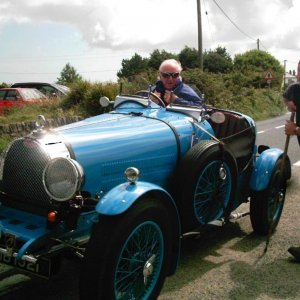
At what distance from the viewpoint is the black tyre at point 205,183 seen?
11.6 feet

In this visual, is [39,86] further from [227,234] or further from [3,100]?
[227,234]

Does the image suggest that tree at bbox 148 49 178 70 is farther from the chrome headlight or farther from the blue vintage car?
the chrome headlight

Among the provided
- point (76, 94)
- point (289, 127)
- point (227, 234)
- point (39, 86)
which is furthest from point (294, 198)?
point (39, 86)

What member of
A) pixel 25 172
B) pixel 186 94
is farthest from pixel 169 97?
pixel 25 172

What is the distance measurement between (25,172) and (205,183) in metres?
1.52

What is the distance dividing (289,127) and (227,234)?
1319 mm

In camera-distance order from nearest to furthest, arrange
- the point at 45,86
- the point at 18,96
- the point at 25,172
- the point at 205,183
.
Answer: the point at 25,172 → the point at 205,183 → the point at 18,96 → the point at 45,86

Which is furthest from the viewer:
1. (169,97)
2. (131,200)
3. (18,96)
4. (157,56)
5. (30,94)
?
(157,56)

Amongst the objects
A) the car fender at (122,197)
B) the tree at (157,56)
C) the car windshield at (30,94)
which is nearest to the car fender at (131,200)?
the car fender at (122,197)

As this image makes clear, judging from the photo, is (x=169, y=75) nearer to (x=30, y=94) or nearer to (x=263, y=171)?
(x=263, y=171)

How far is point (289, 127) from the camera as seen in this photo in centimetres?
406

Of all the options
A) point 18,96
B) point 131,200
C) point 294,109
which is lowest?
point 131,200

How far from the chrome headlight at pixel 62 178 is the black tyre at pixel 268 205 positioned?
2.24 metres

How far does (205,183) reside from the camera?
12.4 ft
